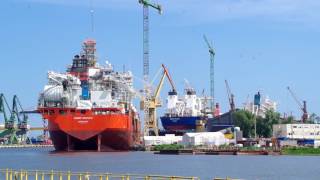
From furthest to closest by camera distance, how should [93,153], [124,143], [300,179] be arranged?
[124,143], [93,153], [300,179]

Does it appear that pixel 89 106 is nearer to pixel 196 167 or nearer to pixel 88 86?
pixel 88 86

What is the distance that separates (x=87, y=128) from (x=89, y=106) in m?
9.58

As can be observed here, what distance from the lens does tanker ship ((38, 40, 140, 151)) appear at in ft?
501

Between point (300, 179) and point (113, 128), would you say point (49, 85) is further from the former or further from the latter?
point (300, 179)

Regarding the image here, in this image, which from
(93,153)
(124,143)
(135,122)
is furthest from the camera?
(135,122)

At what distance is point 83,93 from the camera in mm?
164375

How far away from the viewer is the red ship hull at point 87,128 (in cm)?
15188

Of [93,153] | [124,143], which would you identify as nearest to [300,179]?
[93,153]

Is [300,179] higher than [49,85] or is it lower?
lower

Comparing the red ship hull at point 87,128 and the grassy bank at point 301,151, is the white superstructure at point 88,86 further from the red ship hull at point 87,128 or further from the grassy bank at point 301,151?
the grassy bank at point 301,151

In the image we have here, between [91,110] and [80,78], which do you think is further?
[80,78]

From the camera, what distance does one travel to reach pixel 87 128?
152 m

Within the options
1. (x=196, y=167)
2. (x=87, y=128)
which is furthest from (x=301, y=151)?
(x=196, y=167)

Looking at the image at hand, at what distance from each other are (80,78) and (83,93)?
798 centimetres
